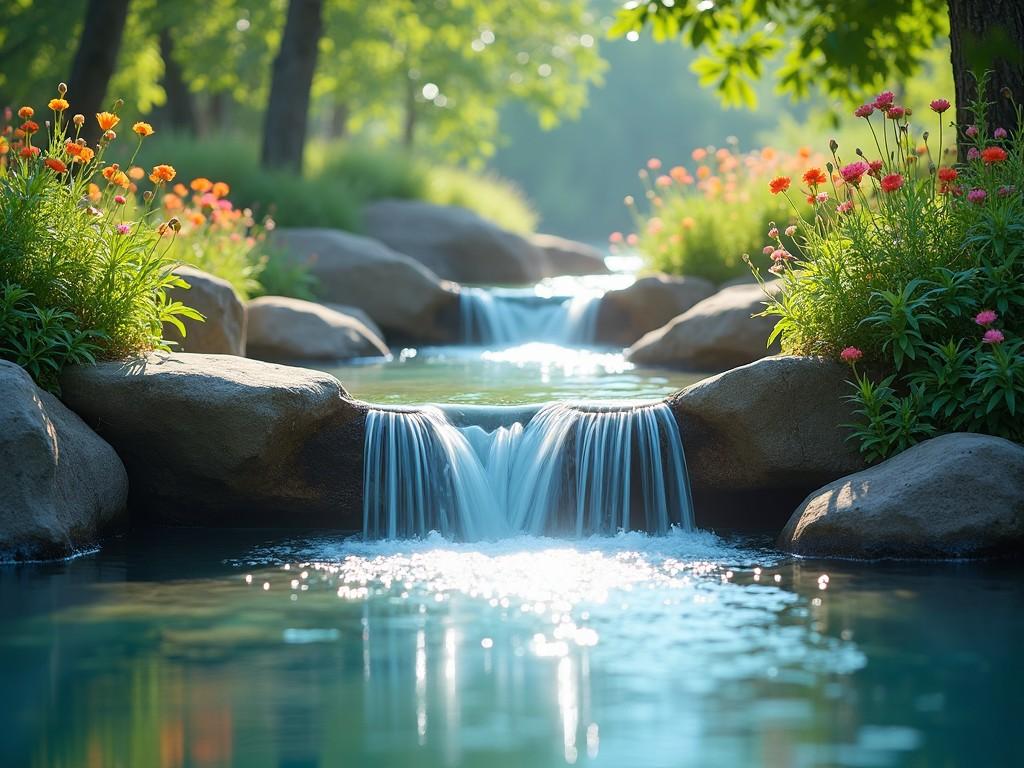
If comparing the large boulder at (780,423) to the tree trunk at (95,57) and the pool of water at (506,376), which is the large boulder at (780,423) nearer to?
the pool of water at (506,376)

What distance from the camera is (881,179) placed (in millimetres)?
8297

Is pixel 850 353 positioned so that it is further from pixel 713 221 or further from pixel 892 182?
pixel 713 221

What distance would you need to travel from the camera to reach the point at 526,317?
55.0 feet

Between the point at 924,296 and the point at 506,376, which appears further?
the point at 506,376

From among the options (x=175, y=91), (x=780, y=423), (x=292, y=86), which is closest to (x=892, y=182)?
(x=780, y=423)

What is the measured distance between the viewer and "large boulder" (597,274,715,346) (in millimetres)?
16156

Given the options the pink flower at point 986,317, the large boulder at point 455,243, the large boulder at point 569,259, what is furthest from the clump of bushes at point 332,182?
the pink flower at point 986,317

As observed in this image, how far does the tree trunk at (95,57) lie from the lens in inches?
658

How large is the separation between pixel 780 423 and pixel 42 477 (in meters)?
4.23

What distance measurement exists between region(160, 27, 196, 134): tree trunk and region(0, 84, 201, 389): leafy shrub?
20451 mm

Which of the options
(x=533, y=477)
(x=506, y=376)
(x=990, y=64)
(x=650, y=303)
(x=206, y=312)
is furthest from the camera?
(x=650, y=303)

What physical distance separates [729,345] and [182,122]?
1911cm

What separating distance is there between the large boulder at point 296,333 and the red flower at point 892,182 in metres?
7.14

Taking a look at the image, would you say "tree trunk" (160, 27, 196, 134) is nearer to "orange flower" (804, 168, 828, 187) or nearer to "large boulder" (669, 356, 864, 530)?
"large boulder" (669, 356, 864, 530)
